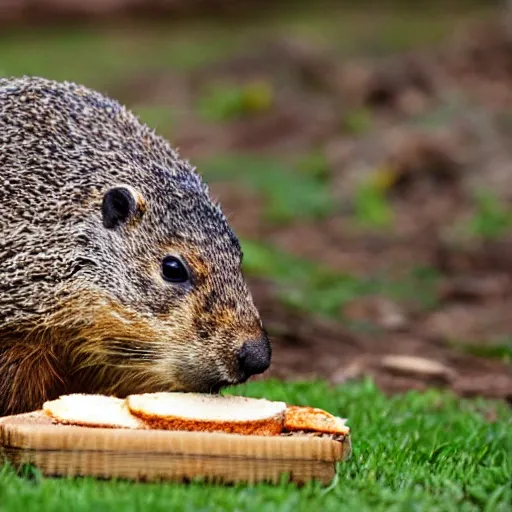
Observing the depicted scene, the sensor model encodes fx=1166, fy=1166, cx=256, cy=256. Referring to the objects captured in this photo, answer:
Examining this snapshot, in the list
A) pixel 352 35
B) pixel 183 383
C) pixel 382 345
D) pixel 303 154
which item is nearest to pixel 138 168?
pixel 183 383

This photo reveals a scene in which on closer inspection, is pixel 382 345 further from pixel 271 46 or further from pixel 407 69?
pixel 271 46

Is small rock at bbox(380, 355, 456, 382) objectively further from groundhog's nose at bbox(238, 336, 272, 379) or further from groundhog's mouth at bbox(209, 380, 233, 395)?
groundhog's nose at bbox(238, 336, 272, 379)

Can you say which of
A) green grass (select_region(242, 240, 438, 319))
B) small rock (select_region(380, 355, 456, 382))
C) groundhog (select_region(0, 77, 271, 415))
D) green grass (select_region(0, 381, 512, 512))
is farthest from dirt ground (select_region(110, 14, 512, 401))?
green grass (select_region(0, 381, 512, 512))

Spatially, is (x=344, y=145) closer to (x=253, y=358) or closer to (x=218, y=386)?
(x=218, y=386)

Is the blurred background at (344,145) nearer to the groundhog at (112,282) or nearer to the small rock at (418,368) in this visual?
the small rock at (418,368)

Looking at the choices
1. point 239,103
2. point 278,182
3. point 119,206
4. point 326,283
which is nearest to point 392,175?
point 278,182
